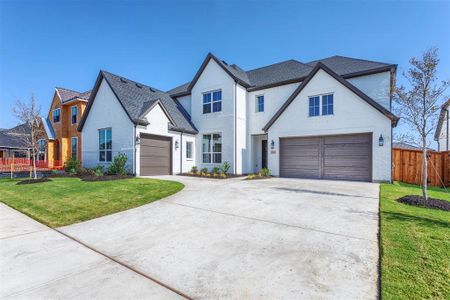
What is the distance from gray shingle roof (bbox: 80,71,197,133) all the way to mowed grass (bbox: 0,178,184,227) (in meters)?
5.52

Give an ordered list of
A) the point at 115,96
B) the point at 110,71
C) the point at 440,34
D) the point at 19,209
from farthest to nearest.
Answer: the point at 110,71
the point at 115,96
the point at 440,34
the point at 19,209

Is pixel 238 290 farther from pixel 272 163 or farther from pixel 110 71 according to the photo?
pixel 110 71

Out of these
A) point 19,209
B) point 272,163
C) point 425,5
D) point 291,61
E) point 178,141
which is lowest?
point 19,209

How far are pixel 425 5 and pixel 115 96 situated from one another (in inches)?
651

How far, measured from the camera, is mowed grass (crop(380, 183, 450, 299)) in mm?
2420

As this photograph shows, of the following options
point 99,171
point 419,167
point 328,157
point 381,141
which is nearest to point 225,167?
point 328,157

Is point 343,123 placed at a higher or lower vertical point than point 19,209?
higher

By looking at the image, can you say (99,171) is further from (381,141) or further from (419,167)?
(419,167)

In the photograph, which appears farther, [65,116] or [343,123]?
[65,116]

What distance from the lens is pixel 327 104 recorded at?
1304 cm

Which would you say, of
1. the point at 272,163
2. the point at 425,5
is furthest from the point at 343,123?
the point at 425,5

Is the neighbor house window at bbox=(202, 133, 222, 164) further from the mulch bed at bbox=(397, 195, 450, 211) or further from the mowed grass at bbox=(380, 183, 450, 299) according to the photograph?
the mowed grass at bbox=(380, 183, 450, 299)

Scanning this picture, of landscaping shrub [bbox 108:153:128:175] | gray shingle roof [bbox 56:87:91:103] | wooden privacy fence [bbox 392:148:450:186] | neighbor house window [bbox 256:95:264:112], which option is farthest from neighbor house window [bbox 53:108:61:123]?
wooden privacy fence [bbox 392:148:450:186]

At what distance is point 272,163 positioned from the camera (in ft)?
47.9
